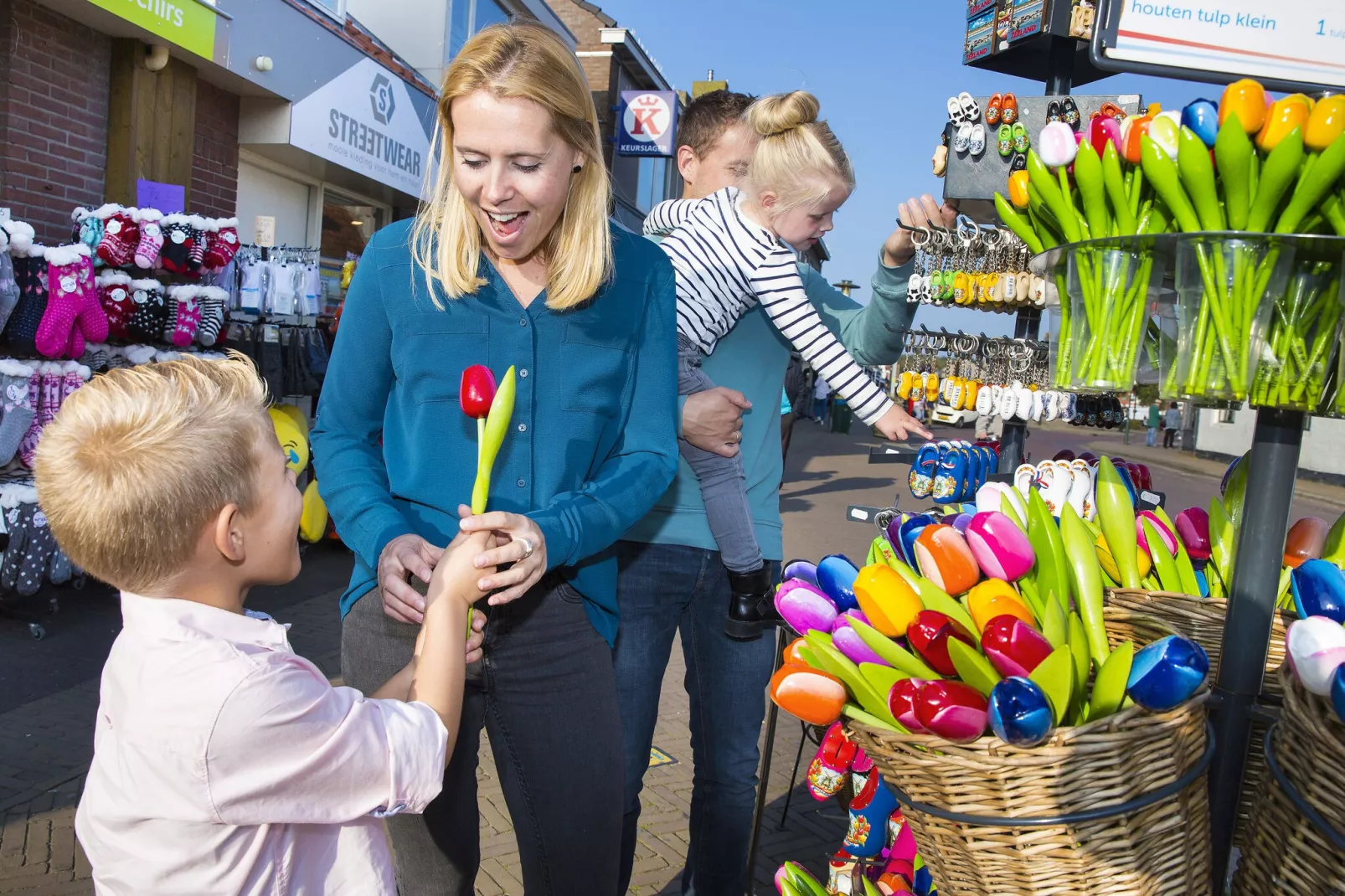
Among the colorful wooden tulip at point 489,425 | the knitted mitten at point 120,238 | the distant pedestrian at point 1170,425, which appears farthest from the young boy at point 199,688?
the distant pedestrian at point 1170,425

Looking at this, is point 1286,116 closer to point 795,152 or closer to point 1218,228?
point 1218,228

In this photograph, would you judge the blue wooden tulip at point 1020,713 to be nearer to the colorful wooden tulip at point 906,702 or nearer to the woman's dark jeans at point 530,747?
the colorful wooden tulip at point 906,702

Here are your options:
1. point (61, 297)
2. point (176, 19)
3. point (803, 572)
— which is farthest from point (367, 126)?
point (803, 572)

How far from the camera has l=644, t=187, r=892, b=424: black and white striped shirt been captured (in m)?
2.27

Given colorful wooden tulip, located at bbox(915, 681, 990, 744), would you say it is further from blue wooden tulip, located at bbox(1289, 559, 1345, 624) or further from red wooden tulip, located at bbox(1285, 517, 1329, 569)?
red wooden tulip, located at bbox(1285, 517, 1329, 569)

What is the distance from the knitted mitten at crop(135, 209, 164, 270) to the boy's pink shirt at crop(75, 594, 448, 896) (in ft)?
16.5

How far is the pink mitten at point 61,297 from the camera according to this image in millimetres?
4980

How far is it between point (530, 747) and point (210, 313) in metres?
5.29

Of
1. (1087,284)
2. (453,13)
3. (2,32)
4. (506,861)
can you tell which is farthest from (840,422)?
(1087,284)

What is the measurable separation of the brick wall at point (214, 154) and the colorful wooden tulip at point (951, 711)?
24.4 feet

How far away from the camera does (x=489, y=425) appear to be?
1363 mm

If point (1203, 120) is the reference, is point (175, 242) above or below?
above

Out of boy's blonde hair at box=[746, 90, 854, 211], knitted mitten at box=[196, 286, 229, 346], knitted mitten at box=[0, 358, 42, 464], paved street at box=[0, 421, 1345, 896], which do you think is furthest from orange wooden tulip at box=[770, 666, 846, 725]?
knitted mitten at box=[196, 286, 229, 346]

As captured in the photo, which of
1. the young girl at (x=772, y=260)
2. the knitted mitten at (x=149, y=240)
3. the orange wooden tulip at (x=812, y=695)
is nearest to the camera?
the orange wooden tulip at (x=812, y=695)
